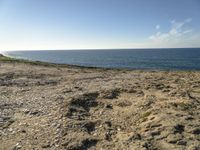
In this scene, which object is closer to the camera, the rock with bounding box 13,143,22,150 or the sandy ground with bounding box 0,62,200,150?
the rock with bounding box 13,143,22,150

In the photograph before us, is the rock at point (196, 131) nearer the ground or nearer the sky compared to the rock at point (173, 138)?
nearer the sky

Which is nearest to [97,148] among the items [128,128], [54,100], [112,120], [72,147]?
[72,147]

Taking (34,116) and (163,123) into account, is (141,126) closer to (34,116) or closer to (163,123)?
(163,123)

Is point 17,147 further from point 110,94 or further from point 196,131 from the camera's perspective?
point 110,94

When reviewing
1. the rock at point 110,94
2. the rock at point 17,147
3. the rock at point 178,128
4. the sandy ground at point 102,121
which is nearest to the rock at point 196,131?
the sandy ground at point 102,121

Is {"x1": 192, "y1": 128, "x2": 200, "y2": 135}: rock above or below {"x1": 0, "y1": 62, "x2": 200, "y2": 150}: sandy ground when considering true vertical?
above

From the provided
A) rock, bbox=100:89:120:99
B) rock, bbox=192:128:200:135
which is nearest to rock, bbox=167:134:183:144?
rock, bbox=192:128:200:135

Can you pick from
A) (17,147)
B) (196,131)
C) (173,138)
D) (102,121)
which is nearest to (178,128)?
(196,131)

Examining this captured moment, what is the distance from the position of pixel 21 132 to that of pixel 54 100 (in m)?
A: 6.09

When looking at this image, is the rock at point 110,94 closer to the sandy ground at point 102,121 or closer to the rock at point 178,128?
the sandy ground at point 102,121

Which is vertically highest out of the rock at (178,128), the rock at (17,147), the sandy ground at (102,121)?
the rock at (178,128)

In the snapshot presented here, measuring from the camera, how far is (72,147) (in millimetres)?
11297

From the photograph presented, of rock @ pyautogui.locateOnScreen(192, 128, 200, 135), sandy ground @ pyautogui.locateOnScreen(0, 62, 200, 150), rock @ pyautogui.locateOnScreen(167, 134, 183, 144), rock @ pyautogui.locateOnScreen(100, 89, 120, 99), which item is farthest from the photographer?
rock @ pyautogui.locateOnScreen(100, 89, 120, 99)

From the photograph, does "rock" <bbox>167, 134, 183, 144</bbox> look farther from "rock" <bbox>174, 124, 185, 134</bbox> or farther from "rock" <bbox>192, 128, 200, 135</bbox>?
"rock" <bbox>192, 128, 200, 135</bbox>
